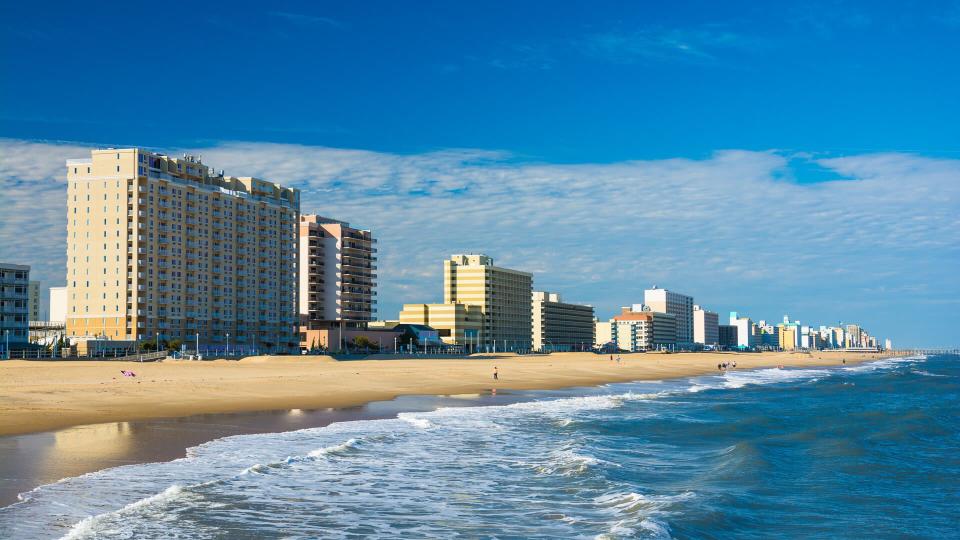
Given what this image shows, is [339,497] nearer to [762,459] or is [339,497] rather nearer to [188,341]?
[762,459]

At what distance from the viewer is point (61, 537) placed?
41.3 ft

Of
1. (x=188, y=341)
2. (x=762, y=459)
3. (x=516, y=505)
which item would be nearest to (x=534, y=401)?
(x=762, y=459)

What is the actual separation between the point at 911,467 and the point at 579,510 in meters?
12.3

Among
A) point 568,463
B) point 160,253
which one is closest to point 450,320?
point 160,253

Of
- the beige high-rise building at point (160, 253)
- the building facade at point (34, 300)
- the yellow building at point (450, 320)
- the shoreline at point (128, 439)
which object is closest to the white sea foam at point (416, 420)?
the shoreline at point (128, 439)

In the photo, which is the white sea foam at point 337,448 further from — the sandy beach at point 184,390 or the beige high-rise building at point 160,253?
the beige high-rise building at point 160,253

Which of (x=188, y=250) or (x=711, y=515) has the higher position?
(x=188, y=250)

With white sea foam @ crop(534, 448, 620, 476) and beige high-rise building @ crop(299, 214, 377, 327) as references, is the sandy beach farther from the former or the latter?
beige high-rise building @ crop(299, 214, 377, 327)

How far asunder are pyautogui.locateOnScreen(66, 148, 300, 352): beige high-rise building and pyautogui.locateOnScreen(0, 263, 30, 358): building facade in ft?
48.1

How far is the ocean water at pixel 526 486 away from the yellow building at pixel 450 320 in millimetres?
149075

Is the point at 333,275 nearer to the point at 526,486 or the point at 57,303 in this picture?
the point at 57,303

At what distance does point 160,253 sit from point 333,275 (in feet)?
137

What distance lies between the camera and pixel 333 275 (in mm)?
152500

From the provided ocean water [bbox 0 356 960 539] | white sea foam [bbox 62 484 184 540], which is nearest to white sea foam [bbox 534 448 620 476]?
ocean water [bbox 0 356 960 539]
